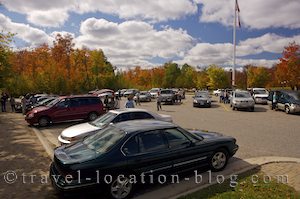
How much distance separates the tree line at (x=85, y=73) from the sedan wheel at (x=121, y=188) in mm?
11060

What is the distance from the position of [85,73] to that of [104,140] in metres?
49.8

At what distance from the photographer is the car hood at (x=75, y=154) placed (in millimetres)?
5170

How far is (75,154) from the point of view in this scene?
5.51m

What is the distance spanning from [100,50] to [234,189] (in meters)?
57.4

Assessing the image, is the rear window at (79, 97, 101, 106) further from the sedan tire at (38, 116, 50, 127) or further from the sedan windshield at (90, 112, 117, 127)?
the sedan windshield at (90, 112, 117, 127)

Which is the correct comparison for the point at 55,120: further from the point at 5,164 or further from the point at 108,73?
the point at 108,73

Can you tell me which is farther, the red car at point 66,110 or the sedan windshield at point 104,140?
the red car at point 66,110

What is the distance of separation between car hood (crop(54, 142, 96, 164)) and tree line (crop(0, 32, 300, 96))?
9620 millimetres

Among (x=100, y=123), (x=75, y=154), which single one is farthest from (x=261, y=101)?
(x=75, y=154)

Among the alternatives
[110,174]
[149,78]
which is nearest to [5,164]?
[110,174]

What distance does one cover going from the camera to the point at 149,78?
86.6 meters

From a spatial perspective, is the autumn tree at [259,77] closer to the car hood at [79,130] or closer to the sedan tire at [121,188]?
the car hood at [79,130]

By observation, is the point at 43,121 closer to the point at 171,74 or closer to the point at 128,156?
the point at 128,156

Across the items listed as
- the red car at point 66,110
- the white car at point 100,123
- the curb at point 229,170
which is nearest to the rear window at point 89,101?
the red car at point 66,110
